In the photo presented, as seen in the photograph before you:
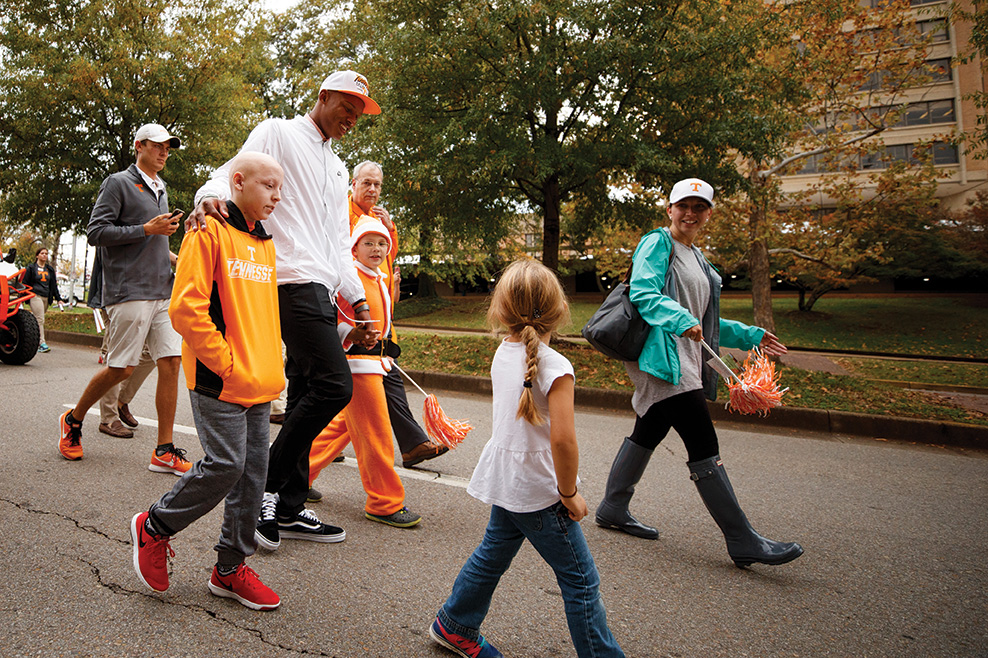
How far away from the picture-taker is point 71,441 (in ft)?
14.8

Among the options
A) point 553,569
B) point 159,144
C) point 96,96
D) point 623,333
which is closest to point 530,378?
point 553,569

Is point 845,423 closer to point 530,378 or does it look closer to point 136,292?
point 530,378

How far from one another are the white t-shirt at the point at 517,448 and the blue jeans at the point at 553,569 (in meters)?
0.06

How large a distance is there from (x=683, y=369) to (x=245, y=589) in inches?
89.6

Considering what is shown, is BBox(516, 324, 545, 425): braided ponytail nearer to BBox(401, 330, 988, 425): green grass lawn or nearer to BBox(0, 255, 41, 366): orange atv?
BBox(401, 330, 988, 425): green grass lawn

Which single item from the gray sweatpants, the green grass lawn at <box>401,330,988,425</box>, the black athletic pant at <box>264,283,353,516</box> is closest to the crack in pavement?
the gray sweatpants

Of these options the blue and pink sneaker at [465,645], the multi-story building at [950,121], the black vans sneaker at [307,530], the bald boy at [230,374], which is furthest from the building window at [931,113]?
the blue and pink sneaker at [465,645]

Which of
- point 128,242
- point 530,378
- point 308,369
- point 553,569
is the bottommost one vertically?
point 553,569

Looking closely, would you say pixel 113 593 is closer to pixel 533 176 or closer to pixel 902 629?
pixel 902 629

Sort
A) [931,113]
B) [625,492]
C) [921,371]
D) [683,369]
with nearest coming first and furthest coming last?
[683,369], [625,492], [921,371], [931,113]

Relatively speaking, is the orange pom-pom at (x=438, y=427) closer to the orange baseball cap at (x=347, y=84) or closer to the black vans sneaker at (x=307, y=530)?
the black vans sneaker at (x=307, y=530)

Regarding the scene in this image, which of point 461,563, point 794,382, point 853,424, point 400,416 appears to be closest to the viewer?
point 461,563

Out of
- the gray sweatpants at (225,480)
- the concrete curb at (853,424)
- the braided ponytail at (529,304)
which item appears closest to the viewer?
the braided ponytail at (529,304)

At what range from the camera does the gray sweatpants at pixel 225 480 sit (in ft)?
8.16
